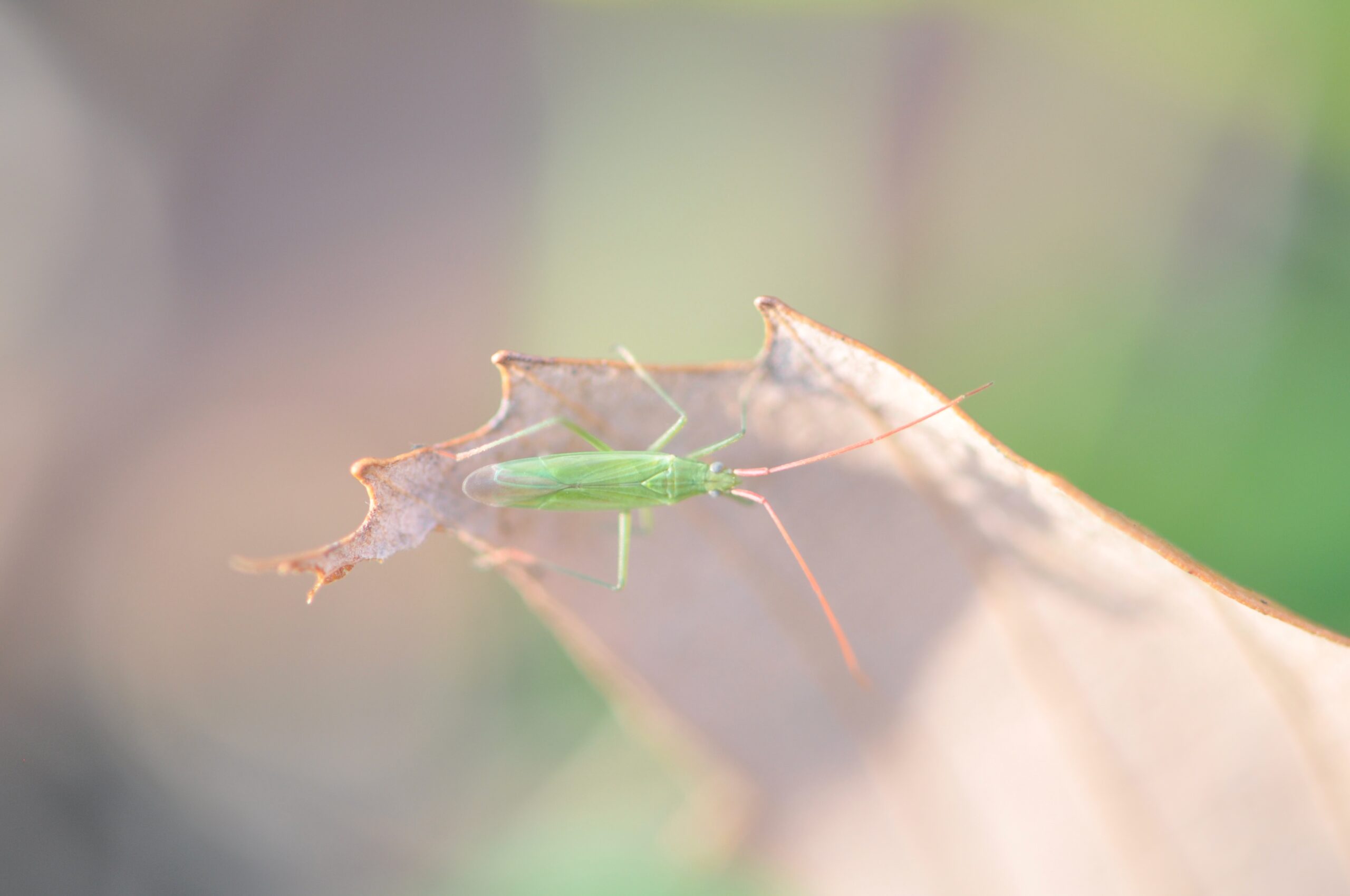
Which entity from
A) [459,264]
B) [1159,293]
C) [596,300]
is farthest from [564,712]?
[1159,293]

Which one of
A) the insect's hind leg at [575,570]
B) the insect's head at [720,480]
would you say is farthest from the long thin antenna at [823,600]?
the insect's hind leg at [575,570]

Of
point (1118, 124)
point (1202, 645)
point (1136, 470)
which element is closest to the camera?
point (1202, 645)

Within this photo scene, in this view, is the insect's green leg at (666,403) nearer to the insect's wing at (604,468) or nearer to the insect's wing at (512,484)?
the insect's wing at (604,468)

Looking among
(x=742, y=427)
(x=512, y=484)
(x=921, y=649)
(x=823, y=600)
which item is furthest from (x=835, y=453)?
(x=512, y=484)

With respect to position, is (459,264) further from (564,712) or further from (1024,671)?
(1024,671)

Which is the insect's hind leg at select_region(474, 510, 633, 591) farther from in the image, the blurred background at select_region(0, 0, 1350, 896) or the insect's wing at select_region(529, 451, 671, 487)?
the blurred background at select_region(0, 0, 1350, 896)

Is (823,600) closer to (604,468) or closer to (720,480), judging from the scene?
(720,480)

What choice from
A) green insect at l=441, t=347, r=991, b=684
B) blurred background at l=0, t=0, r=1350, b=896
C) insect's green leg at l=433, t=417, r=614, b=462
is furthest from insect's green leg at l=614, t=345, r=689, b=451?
blurred background at l=0, t=0, r=1350, b=896
